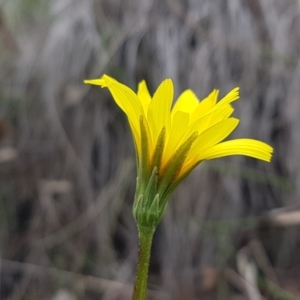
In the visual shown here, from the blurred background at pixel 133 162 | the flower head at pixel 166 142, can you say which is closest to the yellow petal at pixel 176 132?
the flower head at pixel 166 142

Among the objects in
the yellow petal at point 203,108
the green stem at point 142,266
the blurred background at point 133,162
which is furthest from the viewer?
the blurred background at point 133,162

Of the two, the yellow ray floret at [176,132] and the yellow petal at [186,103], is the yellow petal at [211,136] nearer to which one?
the yellow ray floret at [176,132]

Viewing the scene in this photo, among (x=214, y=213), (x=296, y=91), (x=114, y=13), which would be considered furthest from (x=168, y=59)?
(x=214, y=213)

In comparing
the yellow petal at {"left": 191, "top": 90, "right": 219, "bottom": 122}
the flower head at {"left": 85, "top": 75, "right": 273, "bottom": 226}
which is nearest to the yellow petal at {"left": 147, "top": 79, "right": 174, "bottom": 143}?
the flower head at {"left": 85, "top": 75, "right": 273, "bottom": 226}

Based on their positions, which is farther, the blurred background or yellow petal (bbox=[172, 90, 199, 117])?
the blurred background

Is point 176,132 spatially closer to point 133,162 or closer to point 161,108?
point 161,108

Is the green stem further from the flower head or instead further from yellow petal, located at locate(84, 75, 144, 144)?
yellow petal, located at locate(84, 75, 144, 144)
